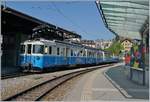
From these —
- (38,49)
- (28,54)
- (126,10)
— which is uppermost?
(126,10)

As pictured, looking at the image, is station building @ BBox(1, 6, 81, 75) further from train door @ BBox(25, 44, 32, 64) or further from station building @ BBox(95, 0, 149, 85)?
station building @ BBox(95, 0, 149, 85)

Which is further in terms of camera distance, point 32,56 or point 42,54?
point 32,56

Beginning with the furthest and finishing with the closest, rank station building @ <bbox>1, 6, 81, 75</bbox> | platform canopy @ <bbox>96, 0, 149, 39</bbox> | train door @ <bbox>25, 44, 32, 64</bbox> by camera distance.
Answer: station building @ <bbox>1, 6, 81, 75</bbox>, train door @ <bbox>25, 44, 32, 64</bbox>, platform canopy @ <bbox>96, 0, 149, 39</bbox>

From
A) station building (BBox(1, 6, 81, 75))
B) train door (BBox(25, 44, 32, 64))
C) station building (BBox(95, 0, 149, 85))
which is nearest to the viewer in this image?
station building (BBox(95, 0, 149, 85))

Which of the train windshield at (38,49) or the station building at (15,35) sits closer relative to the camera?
the train windshield at (38,49)

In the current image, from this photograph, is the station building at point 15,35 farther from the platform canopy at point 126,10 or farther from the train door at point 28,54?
the platform canopy at point 126,10

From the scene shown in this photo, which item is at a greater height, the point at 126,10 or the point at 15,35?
the point at 126,10

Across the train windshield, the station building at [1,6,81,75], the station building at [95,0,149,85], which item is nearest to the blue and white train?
the train windshield

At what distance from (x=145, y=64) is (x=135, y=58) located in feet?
7.39

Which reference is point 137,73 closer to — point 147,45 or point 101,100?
point 147,45

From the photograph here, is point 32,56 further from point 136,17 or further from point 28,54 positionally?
point 136,17

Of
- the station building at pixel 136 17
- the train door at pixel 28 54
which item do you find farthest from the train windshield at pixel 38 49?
the station building at pixel 136 17

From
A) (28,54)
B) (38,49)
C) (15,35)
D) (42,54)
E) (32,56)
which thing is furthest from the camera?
(15,35)

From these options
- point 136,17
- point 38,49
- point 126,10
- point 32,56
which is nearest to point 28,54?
point 32,56
